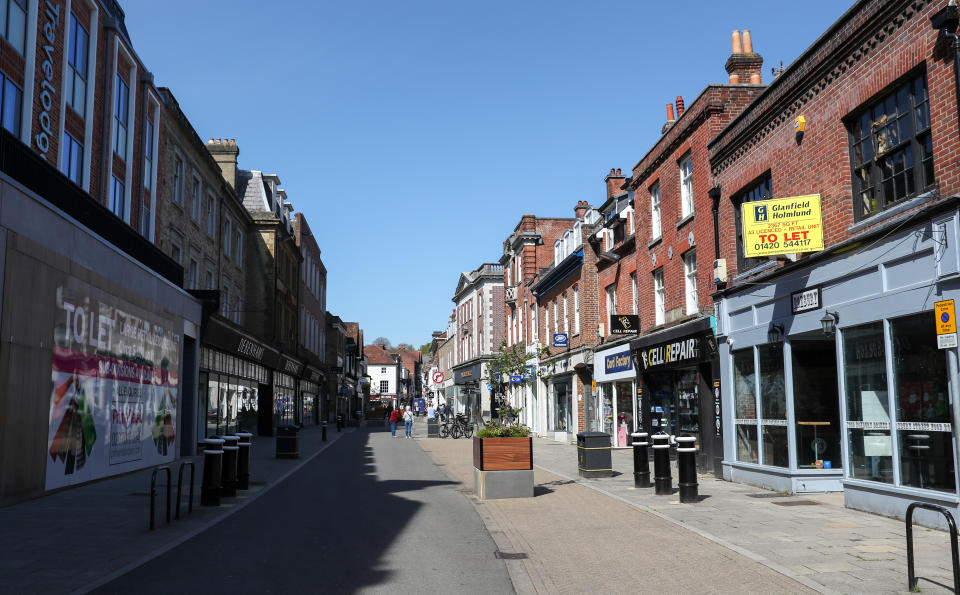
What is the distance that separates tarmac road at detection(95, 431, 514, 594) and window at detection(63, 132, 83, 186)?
8631 mm

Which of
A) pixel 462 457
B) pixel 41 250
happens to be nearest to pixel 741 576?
pixel 41 250

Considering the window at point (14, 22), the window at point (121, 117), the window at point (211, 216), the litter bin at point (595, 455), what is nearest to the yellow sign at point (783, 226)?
the litter bin at point (595, 455)

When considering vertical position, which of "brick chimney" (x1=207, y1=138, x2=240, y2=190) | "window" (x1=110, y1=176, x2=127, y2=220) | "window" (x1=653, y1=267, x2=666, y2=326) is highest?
"brick chimney" (x1=207, y1=138, x2=240, y2=190)

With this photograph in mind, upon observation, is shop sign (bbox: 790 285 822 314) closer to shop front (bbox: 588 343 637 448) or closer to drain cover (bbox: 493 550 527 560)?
drain cover (bbox: 493 550 527 560)

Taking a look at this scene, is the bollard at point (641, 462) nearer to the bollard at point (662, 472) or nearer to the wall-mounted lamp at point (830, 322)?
the bollard at point (662, 472)

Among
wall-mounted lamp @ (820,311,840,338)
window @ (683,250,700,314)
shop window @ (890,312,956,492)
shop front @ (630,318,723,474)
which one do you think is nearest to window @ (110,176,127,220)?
shop front @ (630,318,723,474)

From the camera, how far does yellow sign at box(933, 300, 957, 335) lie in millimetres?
9250

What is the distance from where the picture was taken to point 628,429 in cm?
2608

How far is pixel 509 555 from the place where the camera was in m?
8.43

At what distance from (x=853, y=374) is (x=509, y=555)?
6401 mm

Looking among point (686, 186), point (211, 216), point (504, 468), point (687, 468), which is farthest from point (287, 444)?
point (687, 468)

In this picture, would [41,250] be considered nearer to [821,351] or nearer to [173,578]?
[173,578]

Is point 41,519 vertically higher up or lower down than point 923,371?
lower down

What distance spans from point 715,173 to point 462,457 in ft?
39.0
